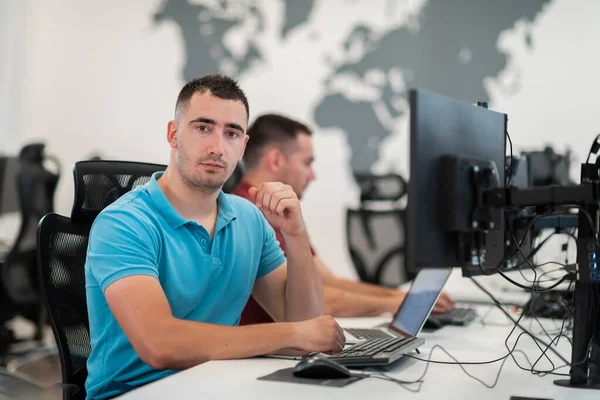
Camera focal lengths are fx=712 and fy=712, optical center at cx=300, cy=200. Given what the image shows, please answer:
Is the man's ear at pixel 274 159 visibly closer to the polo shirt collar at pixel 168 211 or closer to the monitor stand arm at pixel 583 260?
the polo shirt collar at pixel 168 211

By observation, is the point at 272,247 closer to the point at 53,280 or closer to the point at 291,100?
the point at 53,280

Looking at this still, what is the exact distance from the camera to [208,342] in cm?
131

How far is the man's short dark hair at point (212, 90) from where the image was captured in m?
1.62

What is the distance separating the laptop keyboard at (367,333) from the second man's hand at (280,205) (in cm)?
27

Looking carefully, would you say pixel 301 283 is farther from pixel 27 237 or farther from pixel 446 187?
pixel 27 237

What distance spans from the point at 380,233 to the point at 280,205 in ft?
7.89

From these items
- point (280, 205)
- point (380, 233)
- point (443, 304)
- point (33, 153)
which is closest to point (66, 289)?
point (280, 205)

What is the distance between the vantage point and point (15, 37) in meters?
5.11

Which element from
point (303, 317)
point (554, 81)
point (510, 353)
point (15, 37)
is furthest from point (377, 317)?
point (15, 37)

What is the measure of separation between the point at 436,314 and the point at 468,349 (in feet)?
1.32

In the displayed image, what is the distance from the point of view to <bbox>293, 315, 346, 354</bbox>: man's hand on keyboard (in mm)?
1363

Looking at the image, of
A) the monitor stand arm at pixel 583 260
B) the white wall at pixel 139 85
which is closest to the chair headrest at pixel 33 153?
the white wall at pixel 139 85

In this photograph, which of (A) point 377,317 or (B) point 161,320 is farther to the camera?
(A) point 377,317

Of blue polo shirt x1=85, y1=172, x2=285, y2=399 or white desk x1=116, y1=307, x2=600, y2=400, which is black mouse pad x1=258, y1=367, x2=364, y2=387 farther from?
blue polo shirt x1=85, y1=172, x2=285, y2=399
